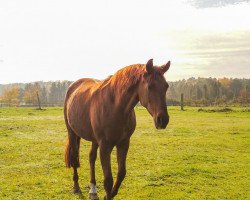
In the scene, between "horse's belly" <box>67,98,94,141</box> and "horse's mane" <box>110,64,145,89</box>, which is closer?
"horse's mane" <box>110,64,145,89</box>

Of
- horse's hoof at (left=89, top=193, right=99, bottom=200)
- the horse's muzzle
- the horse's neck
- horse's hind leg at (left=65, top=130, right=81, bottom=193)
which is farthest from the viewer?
horse's hind leg at (left=65, top=130, right=81, bottom=193)

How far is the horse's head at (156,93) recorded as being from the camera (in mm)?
4258

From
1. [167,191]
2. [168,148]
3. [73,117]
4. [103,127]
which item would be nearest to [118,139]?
[103,127]

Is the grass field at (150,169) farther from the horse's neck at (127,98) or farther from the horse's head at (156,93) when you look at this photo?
the horse's head at (156,93)

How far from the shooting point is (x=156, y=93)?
440 centimetres

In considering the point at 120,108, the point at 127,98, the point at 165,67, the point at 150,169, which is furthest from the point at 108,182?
the point at 150,169

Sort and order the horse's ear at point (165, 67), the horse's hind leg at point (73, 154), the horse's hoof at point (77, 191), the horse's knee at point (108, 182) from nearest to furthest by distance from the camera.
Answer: the horse's ear at point (165, 67) < the horse's knee at point (108, 182) < the horse's hoof at point (77, 191) < the horse's hind leg at point (73, 154)

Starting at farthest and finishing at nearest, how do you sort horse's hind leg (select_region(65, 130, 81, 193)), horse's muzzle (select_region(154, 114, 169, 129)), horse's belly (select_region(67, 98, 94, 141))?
horse's hind leg (select_region(65, 130, 81, 193)) → horse's belly (select_region(67, 98, 94, 141)) → horse's muzzle (select_region(154, 114, 169, 129))

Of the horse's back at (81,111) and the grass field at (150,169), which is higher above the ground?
the horse's back at (81,111)

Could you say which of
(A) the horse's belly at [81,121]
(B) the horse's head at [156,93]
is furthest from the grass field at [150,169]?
(B) the horse's head at [156,93]

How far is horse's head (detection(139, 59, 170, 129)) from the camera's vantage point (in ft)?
14.0

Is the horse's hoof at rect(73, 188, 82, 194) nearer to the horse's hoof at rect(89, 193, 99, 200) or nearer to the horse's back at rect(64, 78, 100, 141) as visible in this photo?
the horse's hoof at rect(89, 193, 99, 200)

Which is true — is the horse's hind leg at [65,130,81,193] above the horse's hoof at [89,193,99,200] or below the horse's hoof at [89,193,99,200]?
above

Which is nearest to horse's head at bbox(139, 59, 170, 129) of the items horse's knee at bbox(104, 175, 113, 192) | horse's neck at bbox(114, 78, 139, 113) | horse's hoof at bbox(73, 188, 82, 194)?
horse's neck at bbox(114, 78, 139, 113)
